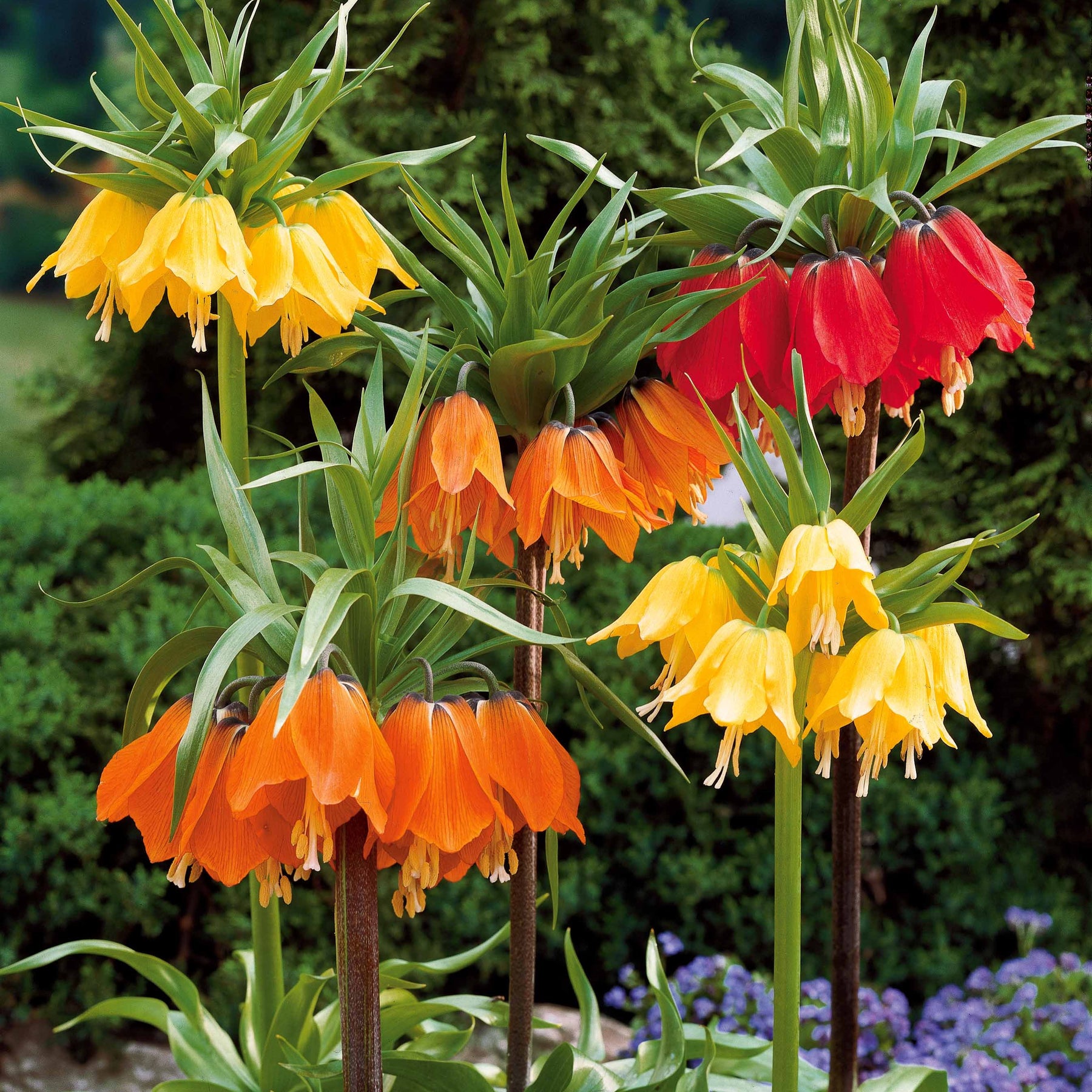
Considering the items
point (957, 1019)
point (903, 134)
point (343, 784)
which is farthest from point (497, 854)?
point (957, 1019)

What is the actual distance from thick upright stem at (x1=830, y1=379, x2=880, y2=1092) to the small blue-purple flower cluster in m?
0.90

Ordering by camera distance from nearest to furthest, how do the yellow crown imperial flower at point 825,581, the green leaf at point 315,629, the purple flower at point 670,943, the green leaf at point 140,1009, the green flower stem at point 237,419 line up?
the green leaf at point 315,629
the yellow crown imperial flower at point 825,581
the green flower stem at point 237,419
the green leaf at point 140,1009
the purple flower at point 670,943

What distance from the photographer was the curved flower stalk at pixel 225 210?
1082 mm

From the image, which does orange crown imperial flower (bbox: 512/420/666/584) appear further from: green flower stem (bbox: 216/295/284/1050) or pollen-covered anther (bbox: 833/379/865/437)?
green flower stem (bbox: 216/295/284/1050)

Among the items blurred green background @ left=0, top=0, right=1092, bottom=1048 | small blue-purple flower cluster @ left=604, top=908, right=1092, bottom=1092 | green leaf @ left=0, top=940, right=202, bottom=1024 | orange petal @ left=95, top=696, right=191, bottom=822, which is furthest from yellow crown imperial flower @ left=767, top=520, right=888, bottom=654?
blurred green background @ left=0, top=0, right=1092, bottom=1048

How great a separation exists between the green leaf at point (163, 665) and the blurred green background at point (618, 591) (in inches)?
49.5

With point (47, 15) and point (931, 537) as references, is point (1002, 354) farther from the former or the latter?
point (47, 15)

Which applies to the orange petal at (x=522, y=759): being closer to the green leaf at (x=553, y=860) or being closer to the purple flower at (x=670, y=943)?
the green leaf at (x=553, y=860)

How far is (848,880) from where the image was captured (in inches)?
49.3

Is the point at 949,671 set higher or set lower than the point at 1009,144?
lower

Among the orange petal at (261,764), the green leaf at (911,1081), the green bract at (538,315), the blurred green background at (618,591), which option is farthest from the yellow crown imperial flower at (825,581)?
the blurred green background at (618,591)

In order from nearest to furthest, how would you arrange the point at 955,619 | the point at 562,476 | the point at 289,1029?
1. the point at 955,619
2. the point at 562,476
3. the point at 289,1029

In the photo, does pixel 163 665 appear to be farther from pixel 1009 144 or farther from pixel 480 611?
pixel 1009 144

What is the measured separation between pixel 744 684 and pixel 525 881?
1.42 ft
